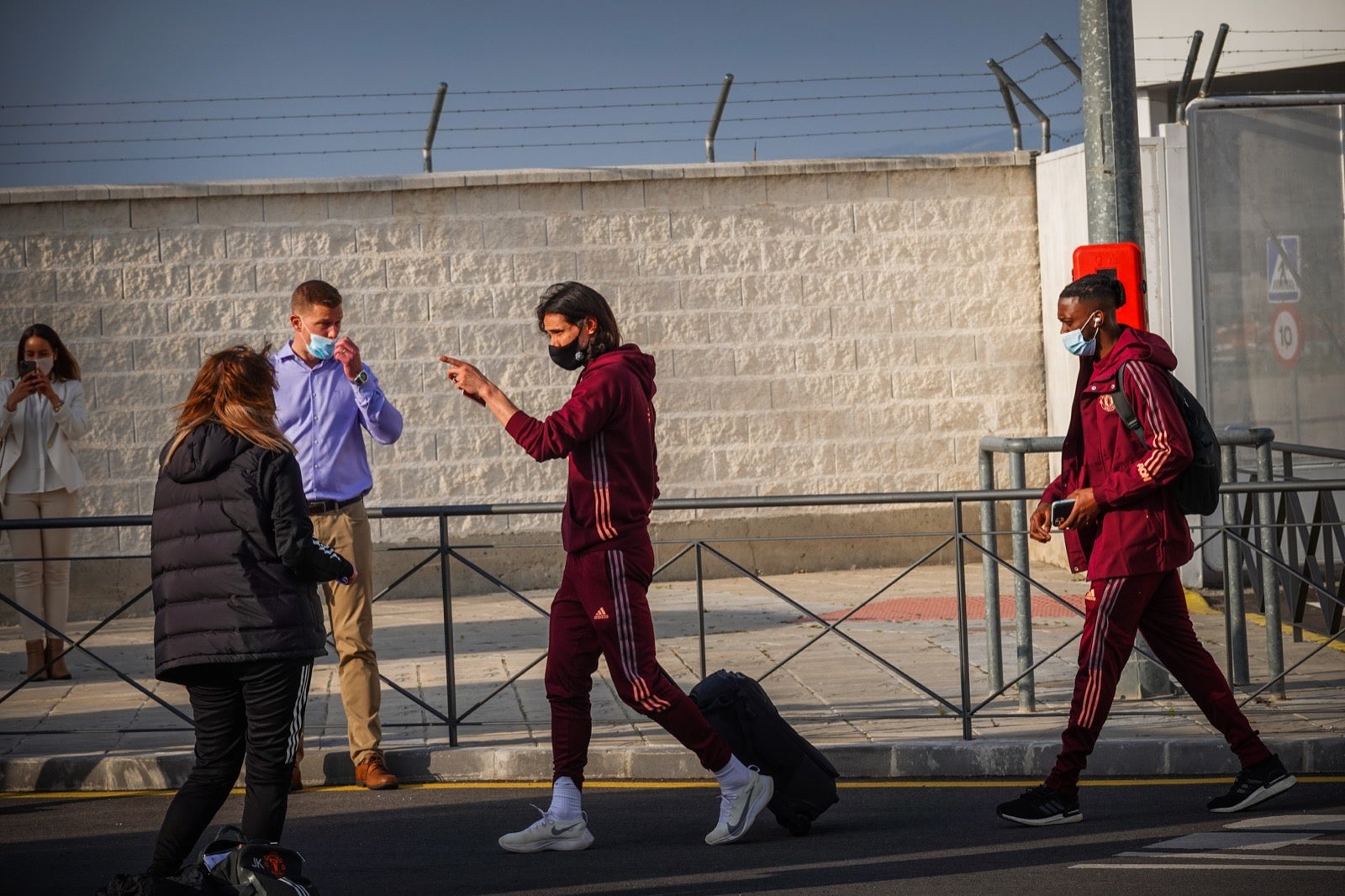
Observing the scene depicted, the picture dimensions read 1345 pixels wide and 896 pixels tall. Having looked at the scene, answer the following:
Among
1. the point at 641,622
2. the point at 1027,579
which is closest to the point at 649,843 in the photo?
the point at 641,622

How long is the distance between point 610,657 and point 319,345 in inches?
77.5

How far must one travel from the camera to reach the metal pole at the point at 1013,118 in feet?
42.9

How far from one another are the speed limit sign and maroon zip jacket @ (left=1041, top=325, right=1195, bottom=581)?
20.8ft

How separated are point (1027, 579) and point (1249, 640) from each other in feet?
8.46

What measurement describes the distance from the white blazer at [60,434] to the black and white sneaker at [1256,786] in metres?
6.81

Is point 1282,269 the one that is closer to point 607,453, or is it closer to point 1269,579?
point 1269,579

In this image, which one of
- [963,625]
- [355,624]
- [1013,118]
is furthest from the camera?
[1013,118]

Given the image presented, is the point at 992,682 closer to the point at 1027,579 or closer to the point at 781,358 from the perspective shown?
the point at 1027,579

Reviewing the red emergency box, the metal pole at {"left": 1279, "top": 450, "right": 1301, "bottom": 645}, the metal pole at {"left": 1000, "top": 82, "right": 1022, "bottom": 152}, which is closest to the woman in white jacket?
the red emergency box

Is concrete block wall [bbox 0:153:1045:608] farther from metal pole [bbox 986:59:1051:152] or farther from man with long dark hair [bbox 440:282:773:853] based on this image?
man with long dark hair [bbox 440:282:773:853]

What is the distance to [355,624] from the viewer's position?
663 cm

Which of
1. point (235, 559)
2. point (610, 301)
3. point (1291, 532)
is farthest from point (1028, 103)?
point (235, 559)

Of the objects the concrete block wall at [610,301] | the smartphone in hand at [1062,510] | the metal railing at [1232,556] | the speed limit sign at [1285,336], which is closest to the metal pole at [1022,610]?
the metal railing at [1232,556]

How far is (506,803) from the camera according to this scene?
655 centimetres
